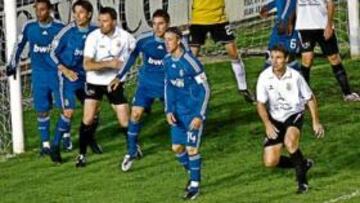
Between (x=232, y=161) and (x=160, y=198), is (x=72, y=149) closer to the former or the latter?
(x=232, y=161)

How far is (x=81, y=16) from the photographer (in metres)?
14.4

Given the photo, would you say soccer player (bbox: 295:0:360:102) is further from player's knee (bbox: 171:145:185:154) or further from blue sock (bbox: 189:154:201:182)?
blue sock (bbox: 189:154:201:182)

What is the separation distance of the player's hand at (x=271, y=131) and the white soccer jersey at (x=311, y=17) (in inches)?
150

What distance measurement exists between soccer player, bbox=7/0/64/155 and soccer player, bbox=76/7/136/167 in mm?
885

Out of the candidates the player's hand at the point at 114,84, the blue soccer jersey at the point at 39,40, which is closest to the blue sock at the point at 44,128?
the blue soccer jersey at the point at 39,40

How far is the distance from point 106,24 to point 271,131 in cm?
260

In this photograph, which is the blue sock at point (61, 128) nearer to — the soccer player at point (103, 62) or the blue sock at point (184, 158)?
the soccer player at point (103, 62)

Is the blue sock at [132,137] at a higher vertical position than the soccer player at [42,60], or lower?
lower

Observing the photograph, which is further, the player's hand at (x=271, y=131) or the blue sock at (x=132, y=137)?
the blue sock at (x=132, y=137)

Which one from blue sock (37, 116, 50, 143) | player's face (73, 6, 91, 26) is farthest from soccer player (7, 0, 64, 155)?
player's face (73, 6, 91, 26)

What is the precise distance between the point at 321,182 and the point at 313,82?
5873 millimetres

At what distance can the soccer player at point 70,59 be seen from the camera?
14.5m

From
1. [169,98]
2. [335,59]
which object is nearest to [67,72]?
[169,98]

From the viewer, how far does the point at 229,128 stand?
16.0 m
